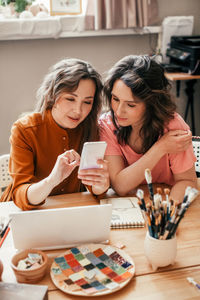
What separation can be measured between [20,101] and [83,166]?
6.94ft

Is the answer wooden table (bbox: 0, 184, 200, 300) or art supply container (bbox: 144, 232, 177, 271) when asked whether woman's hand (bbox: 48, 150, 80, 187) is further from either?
art supply container (bbox: 144, 232, 177, 271)

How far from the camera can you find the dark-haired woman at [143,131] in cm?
142

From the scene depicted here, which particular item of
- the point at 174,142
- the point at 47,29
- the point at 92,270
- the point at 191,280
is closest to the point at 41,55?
the point at 47,29

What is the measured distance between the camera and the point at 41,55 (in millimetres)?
3086

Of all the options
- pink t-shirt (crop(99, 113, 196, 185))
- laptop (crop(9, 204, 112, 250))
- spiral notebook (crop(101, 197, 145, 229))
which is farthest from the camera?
pink t-shirt (crop(99, 113, 196, 185))

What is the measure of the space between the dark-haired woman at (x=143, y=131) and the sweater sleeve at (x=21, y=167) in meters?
0.34

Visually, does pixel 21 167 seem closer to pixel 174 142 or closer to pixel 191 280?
pixel 174 142

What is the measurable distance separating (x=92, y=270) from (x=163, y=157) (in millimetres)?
746

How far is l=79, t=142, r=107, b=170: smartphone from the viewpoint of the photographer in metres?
1.10

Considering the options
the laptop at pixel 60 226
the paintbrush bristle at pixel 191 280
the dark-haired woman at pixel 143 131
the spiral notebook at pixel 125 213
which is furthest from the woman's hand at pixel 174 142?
the paintbrush bristle at pixel 191 280

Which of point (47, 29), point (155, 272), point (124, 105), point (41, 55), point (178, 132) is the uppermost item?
point (47, 29)

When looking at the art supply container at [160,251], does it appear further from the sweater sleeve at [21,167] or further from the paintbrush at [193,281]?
the sweater sleeve at [21,167]

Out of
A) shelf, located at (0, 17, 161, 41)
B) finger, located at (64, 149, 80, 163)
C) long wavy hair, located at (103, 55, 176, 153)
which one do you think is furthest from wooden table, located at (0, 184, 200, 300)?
shelf, located at (0, 17, 161, 41)

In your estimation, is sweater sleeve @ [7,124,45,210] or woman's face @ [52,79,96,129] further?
woman's face @ [52,79,96,129]
